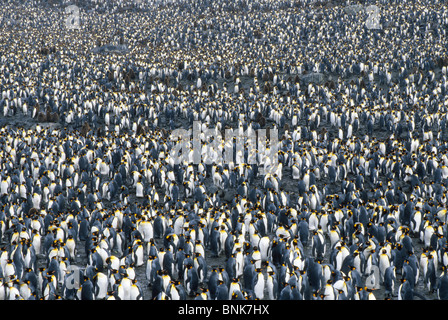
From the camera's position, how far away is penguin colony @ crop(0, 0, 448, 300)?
Result: 11062 mm

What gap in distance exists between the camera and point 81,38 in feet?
162

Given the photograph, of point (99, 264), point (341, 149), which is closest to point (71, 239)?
point (99, 264)

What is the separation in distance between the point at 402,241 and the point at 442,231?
1.38 m

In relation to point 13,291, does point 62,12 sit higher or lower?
higher

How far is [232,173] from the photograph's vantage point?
1753 cm

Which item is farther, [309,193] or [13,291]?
[309,193]

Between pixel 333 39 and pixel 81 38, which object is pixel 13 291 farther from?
pixel 81 38

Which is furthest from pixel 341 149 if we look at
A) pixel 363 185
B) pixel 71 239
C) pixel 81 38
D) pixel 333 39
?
pixel 81 38

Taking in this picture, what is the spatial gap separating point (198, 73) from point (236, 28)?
1701cm

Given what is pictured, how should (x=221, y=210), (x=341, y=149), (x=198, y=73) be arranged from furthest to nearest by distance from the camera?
1. (x=198, y=73)
2. (x=341, y=149)
3. (x=221, y=210)

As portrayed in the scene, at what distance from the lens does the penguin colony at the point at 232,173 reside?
11.1 m

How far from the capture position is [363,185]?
1758 centimetres
